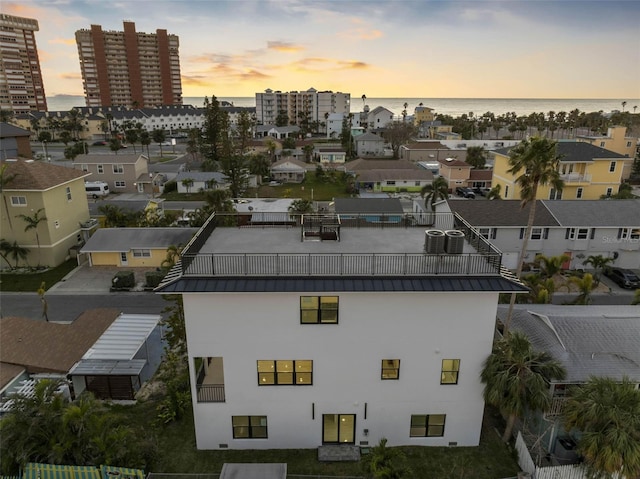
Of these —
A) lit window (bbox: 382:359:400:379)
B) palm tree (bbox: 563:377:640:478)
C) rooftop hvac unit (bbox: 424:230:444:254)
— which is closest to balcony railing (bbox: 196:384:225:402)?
lit window (bbox: 382:359:400:379)

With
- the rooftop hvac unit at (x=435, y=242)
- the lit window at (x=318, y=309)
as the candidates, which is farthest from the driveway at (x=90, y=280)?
the rooftop hvac unit at (x=435, y=242)

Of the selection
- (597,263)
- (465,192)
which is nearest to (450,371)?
(597,263)

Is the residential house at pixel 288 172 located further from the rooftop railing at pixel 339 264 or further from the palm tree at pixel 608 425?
the palm tree at pixel 608 425

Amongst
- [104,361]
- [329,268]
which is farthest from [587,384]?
[104,361]

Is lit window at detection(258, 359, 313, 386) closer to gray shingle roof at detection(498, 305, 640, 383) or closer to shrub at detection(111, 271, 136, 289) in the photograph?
Result: gray shingle roof at detection(498, 305, 640, 383)

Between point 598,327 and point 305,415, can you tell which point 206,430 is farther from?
point 598,327

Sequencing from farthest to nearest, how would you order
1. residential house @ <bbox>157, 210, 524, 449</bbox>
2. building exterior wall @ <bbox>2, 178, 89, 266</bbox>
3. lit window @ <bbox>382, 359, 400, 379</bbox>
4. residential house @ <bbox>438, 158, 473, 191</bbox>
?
residential house @ <bbox>438, 158, 473, 191</bbox>, building exterior wall @ <bbox>2, 178, 89, 266</bbox>, lit window @ <bbox>382, 359, 400, 379</bbox>, residential house @ <bbox>157, 210, 524, 449</bbox>
